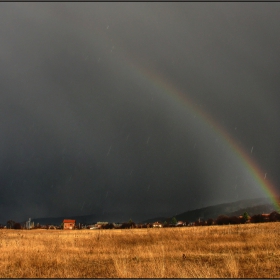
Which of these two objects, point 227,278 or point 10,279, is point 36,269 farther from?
point 227,278

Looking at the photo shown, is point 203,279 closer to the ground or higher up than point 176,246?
closer to the ground

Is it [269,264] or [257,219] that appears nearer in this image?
[269,264]

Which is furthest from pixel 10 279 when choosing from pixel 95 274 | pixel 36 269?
pixel 95 274

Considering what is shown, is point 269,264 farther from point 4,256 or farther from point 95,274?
point 4,256

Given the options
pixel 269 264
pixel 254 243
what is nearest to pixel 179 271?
pixel 269 264

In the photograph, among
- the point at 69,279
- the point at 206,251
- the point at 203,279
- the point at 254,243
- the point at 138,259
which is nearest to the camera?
the point at 203,279

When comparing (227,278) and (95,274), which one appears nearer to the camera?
(227,278)

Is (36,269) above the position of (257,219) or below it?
below

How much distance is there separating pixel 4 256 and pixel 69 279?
7.06 m

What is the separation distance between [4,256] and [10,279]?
5.81 meters

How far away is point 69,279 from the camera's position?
12070mm

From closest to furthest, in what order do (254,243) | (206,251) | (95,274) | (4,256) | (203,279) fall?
(203,279) < (95,274) < (4,256) < (206,251) < (254,243)

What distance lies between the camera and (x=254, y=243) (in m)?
21.5

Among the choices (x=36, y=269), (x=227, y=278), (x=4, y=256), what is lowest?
(x=227, y=278)
